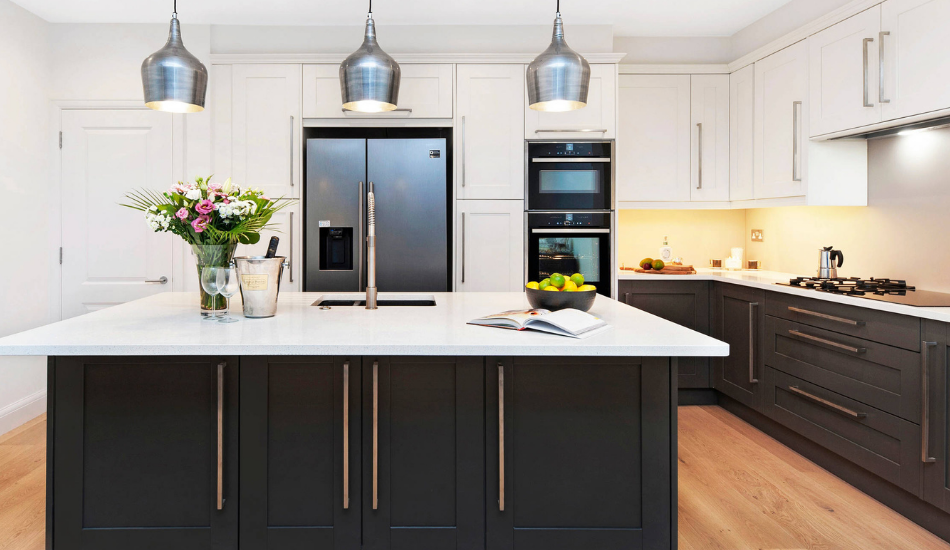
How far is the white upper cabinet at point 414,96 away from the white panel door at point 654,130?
3.98 ft

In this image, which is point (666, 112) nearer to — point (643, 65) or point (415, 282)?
point (643, 65)

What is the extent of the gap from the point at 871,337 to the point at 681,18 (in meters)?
2.26

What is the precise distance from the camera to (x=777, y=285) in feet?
10.2

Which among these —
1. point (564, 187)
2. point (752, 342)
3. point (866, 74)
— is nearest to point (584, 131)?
point (564, 187)

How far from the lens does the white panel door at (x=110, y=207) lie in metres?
3.71

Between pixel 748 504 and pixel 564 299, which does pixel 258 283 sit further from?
pixel 748 504

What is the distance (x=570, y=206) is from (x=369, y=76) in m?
2.04

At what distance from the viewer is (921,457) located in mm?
2227

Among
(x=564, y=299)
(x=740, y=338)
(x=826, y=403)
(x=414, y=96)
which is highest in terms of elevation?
(x=414, y=96)

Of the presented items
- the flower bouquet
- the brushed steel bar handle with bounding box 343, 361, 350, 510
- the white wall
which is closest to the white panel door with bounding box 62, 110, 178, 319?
the white wall

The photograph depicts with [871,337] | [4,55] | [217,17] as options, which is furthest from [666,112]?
[4,55]

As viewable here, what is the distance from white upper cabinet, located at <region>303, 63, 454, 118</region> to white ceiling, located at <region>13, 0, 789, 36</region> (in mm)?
300

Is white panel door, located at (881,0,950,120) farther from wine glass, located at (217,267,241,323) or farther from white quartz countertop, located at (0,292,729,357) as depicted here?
wine glass, located at (217,267,241,323)

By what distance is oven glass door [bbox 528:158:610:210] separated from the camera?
145 inches
